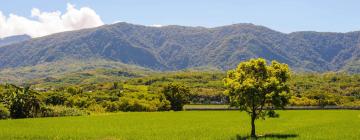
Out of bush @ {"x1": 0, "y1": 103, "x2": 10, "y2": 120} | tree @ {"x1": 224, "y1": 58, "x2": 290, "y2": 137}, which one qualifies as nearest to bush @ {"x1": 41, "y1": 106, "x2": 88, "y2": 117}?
bush @ {"x1": 0, "y1": 103, "x2": 10, "y2": 120}

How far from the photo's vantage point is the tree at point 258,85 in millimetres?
58062

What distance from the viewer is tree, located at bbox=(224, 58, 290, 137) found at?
190 ft

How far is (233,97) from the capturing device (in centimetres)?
6034

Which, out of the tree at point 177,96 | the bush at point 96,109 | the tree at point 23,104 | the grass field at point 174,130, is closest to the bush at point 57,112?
the tree at point 23,104

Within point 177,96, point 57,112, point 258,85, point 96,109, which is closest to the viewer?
point 258,85

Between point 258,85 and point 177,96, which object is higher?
point 258,85

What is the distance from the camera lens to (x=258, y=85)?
58125mm

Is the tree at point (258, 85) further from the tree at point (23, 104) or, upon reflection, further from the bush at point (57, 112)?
the bush at point (57, 112)

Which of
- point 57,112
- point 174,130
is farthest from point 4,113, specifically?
point 174,130

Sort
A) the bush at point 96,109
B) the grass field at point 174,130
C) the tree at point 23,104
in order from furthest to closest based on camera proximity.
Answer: the bush at point 96,109 < the tree at point 23,104 < the grass field at point 174,130

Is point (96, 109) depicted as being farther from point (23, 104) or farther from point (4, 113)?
point (4, 113)

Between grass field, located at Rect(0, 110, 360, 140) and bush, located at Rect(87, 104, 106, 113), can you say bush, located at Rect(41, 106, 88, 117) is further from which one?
grass field, located at Rect(0, 110, 360, 140)

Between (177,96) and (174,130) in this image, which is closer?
(174,130)

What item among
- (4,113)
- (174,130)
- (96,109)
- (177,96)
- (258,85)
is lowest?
(96,109)
